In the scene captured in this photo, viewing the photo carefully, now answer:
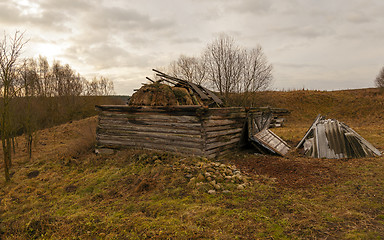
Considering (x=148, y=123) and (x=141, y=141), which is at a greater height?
(x=148, y=123)

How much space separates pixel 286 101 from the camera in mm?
27812

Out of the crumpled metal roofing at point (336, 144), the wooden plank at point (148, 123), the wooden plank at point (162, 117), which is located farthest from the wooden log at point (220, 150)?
the crumpled metal roofing at point (336, 144)

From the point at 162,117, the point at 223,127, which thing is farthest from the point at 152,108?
the point at 223,127

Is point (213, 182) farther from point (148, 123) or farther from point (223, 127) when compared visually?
point (148, 123)

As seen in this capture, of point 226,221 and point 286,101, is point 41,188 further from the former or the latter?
point 286,101

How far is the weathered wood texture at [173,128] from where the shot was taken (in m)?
7.89

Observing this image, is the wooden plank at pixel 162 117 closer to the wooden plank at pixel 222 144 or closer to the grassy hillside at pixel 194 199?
the wooden plank at pixel 222 144

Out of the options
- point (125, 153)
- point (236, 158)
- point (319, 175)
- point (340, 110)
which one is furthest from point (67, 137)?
point (340, 110)

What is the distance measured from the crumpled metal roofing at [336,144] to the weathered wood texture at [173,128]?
3.21 meters

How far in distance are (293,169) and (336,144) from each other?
2919mm

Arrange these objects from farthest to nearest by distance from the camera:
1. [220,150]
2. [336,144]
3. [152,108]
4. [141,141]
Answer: [141,141], [152,108], [220,150], [336,144]

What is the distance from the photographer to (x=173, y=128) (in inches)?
336

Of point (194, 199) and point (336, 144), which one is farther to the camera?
point (336, 144)

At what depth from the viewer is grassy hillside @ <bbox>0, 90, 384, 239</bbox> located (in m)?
3.79
